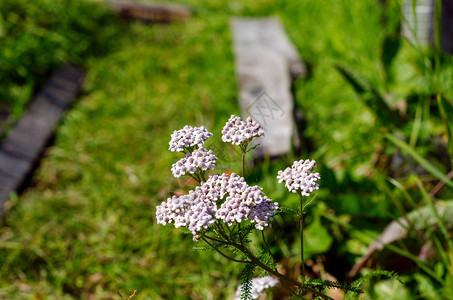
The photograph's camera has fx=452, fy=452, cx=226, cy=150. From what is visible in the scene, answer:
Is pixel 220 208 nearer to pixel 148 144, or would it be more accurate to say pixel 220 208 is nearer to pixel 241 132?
pixel 241 132

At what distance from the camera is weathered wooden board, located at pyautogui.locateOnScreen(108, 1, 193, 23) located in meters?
3.60

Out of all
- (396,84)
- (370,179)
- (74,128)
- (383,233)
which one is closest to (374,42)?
(396,84)

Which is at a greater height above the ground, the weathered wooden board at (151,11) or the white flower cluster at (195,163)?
the white flower cluster at (195,163)

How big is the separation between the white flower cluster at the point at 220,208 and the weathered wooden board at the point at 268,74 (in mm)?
1017

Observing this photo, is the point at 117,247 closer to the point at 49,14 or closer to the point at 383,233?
the point at 383,233

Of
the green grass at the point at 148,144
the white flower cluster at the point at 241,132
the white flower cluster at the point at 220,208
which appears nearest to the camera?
the white flower cluster at the point at 220,208

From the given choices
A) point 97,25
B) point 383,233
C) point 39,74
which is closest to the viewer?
point 383,233

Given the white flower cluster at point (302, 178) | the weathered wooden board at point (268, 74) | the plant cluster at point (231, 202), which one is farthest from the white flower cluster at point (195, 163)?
the weathered wooden board at point (268, 74)

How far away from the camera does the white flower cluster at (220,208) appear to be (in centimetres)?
98

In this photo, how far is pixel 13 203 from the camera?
7.31 ft

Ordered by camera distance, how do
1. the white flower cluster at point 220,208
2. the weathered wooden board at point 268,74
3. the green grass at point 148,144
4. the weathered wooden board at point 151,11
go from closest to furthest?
the white flower cluster at point 220,208 < the green grass at point 148,144 < the weathered wooden board at point 268,74 < the weathered wooden board at point 151,11

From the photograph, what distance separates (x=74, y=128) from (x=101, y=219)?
80 centimetres

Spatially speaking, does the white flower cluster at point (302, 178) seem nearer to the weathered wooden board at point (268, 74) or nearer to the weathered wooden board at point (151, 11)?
the weathered wooden board at point (268, 74)

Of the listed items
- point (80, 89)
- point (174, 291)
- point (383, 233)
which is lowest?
point (174, 291)
